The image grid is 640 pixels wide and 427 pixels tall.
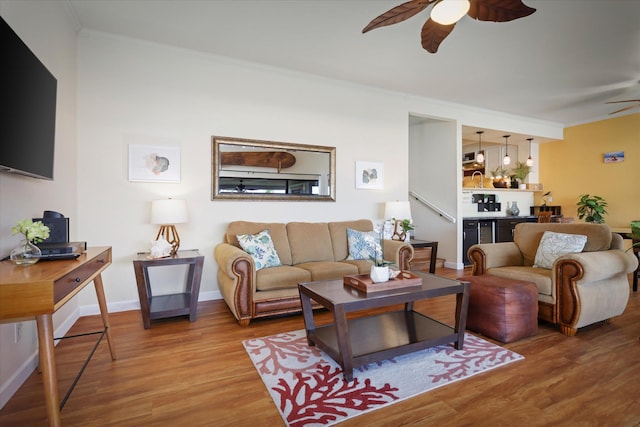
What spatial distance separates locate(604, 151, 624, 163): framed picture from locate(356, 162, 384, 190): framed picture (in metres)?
4.95

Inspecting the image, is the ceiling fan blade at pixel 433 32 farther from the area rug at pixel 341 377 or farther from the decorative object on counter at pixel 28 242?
the decorative object on counter at pixel 28 242

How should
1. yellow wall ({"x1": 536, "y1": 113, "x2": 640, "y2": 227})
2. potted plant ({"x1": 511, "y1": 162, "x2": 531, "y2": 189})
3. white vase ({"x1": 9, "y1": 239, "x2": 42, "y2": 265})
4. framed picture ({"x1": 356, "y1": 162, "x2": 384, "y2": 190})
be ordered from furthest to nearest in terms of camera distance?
potted plant ({"x1": 511, "y1": 162, "x2": 531, "y2": 189}), yellow wall ({"x1": 536, "y1": 113, "x2": 640, "y2": 227}), framed picture ({"x1": 356, "y1": 162, "x2": 384, "y2": 190}), white vase ({"x1": 9, "y1": 239, "x2": 42, "y2": 265})

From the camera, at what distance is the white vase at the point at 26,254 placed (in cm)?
159

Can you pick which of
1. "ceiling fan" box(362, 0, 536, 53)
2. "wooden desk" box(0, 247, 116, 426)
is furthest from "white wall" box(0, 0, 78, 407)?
"ceiling fan" box(362, 0, 536, 53)

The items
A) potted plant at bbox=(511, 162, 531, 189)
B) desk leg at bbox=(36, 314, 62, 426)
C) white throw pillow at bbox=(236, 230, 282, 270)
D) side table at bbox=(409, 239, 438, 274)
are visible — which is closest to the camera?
desk leg at bbox=(36, 314, 62, 426)

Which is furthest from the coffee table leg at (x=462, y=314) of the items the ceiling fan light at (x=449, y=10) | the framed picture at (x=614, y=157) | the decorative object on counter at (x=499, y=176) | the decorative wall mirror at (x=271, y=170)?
the framed picture at (x=614, y=157)

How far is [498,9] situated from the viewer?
2.20 meters

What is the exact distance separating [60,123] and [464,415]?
147 inches

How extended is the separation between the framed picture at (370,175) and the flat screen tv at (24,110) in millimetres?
3508

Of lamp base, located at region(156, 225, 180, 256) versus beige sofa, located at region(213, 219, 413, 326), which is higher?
lamp base, located at region(156, 225, 180, 256)

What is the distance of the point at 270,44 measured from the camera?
361 centimetres

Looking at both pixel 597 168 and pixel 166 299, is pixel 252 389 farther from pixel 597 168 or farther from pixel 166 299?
pixel 597 168

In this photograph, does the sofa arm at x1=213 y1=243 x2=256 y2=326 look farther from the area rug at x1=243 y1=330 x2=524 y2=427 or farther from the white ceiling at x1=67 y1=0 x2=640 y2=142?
the white ceiling at x1=67 y1=0 x2=640 y2=142

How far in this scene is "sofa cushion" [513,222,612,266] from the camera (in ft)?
10.0
